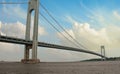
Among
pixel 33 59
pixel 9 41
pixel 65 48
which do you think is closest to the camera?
pixel 9 41

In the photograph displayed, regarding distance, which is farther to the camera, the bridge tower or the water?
the bridge tower

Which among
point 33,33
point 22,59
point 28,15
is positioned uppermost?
point 28,15

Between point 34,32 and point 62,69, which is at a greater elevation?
point 34,32

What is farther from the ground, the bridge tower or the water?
the bridge tower

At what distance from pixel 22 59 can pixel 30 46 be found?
631 centimetres

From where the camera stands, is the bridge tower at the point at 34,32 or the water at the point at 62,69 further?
the bridge tower at the point at 34,32

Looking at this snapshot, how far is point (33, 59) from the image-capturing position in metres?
63.2

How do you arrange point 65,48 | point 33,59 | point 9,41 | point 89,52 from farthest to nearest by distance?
point 89,52
point 65,48
point 33,59
point 9,41

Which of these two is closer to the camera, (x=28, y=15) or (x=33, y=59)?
(x=33, y=59)

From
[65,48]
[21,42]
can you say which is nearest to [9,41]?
[21,42]

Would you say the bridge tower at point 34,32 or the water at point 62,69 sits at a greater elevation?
the bridge tower at point 34,32

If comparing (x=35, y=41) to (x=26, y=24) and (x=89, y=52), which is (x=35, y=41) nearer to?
(x=26, y=24)

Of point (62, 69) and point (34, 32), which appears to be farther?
point (34, 32)

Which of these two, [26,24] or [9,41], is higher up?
[26,24]
